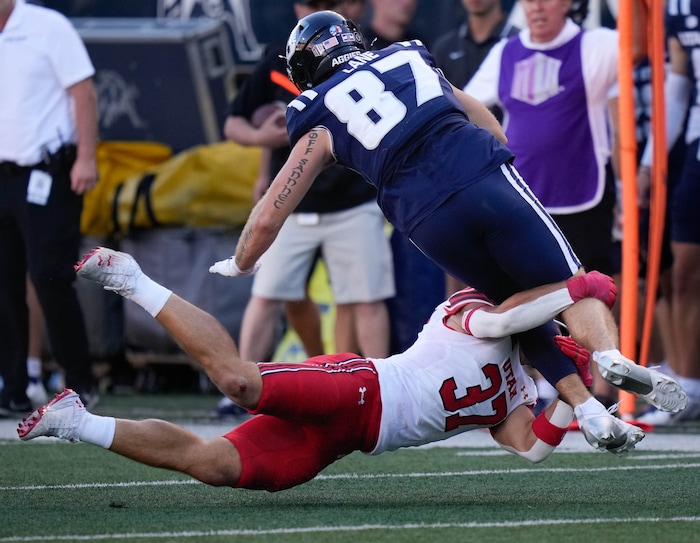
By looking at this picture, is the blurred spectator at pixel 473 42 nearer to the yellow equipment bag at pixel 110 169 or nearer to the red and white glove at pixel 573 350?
the yellow equipment bag at pixel 110 169

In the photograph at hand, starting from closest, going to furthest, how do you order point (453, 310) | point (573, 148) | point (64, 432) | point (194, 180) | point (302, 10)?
1. point (64, 432)
2. point (453, 310)
3. point (573, 148)
4. point (302, 10)
5. point (194, 180)

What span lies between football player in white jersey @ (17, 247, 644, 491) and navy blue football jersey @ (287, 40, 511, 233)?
44 centimetres

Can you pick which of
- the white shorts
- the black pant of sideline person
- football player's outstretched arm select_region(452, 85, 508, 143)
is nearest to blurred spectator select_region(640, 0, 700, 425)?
the white shorts

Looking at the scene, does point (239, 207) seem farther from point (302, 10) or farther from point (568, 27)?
point (568, 27)

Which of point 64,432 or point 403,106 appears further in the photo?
point 403,106

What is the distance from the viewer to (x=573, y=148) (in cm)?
695

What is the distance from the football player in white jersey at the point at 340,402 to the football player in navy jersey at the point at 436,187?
3.6 inches

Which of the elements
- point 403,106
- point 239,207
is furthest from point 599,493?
point 239,207

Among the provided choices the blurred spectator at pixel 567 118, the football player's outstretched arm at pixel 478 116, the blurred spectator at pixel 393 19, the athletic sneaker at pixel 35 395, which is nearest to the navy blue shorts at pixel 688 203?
the blurred spectator at pixel 567 118

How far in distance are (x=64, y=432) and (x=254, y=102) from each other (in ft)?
12.7

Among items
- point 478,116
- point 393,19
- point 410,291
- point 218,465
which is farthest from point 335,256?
point 218,465

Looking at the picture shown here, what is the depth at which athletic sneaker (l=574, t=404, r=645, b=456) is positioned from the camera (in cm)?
423

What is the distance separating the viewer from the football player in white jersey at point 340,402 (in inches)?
166

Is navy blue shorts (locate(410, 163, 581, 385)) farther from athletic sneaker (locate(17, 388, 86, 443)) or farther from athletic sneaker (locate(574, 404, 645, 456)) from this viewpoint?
athletic sneaker (locate(17, 388, 86, 443))
